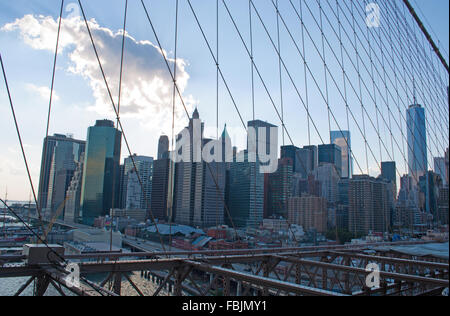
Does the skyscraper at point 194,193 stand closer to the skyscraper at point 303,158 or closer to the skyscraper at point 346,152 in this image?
the skyscraper at point 303,158

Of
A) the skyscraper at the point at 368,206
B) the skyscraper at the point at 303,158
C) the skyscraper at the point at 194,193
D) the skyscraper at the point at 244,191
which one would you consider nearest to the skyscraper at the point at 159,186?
the skyscraper at the point at 194,193

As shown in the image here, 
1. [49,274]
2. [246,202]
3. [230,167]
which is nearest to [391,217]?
[246,202]

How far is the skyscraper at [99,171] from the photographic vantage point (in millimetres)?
29492

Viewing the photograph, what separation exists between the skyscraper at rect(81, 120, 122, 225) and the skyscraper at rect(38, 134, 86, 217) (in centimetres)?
293

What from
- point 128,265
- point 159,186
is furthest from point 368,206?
point 128,265

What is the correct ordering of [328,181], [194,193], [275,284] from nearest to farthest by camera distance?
[275,284]
[194,193]
[328,181]

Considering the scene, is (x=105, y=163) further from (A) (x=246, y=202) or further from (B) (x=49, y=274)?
(B) (x=49, y=274)

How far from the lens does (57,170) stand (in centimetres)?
2097

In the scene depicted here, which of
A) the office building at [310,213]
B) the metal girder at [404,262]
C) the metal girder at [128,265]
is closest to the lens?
the metal girder at [128,265]

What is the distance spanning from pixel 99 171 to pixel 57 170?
15.8 meters

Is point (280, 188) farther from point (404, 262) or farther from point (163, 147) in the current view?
point (404, 262)

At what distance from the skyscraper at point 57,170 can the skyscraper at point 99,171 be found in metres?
2.93

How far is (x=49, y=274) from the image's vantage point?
3.40 meters
